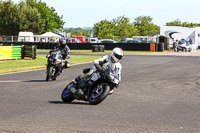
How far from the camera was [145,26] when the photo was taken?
132 metres

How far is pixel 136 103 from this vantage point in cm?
962

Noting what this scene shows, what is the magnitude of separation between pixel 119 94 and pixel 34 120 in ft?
14.8

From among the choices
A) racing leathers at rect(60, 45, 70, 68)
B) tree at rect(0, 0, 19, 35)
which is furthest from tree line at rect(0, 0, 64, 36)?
racing leathers at rect(60, 45, 70, 68)

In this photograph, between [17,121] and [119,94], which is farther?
[119,94]

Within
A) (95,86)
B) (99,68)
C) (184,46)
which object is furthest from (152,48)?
(99,68)

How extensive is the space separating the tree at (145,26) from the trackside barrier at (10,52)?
10332 centimetres

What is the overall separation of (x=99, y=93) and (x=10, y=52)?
21969 millimetres

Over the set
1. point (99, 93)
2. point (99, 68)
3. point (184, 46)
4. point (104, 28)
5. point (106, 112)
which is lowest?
point (106, 112)

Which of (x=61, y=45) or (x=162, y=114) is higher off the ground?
(x=61, y=45)

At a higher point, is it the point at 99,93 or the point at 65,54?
the point at 65,54

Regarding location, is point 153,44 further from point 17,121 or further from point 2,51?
point 17,121

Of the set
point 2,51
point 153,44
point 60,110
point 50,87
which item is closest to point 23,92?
point 50,87

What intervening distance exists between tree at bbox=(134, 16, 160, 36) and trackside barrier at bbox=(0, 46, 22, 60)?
103316 mm

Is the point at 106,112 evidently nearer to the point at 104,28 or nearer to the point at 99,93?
the point at 99,93
